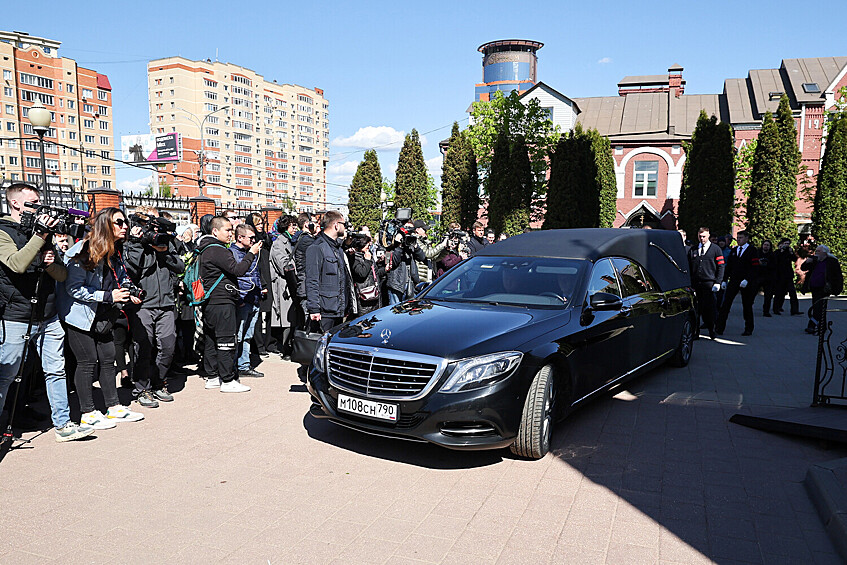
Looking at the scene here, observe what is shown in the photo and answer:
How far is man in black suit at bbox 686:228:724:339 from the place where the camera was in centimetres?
1105

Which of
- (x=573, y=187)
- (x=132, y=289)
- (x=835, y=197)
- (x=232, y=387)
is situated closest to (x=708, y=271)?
(x=232, y=387)

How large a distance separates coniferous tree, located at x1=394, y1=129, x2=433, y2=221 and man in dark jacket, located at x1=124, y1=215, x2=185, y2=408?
41353mm

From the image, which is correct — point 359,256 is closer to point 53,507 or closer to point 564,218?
point 53,507

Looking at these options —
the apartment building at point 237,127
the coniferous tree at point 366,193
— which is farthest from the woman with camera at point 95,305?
the apartment building at point 237,127

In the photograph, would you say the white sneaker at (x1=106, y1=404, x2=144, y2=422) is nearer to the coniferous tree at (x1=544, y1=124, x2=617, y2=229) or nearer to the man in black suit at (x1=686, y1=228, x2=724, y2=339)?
the man in black suit at (x1=686, y1=228, x2=724, y2=339)

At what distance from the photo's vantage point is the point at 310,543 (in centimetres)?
366

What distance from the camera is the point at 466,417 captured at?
4574 mm

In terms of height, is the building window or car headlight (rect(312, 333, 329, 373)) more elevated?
the building window

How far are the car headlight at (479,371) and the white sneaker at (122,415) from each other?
3.28 m

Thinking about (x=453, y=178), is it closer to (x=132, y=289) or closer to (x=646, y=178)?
(x=646, y=178)

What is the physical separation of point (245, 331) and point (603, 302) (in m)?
4.44

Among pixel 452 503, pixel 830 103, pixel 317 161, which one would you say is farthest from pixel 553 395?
pixel 317 161

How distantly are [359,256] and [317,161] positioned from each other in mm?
154381

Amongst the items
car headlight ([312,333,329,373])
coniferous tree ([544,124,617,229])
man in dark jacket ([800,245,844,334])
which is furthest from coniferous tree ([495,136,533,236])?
car headlight ([312,333,329,373])
